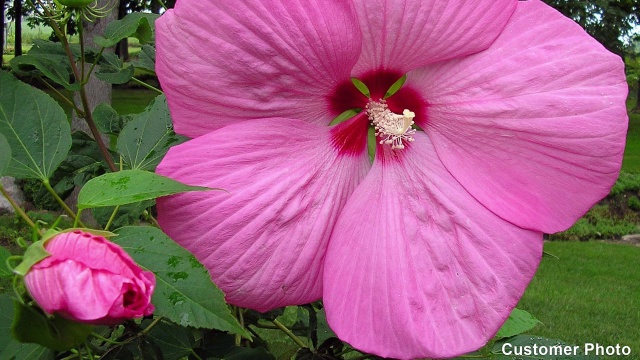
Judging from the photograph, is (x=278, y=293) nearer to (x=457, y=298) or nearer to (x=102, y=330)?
(x=457, y=298)

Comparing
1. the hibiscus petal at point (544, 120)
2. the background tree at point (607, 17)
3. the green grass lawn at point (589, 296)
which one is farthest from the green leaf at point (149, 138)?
the background tree at point (607, 17)

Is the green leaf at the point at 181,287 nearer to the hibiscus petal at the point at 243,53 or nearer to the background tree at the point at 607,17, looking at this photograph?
the hibiscus petal at the point at 243,53

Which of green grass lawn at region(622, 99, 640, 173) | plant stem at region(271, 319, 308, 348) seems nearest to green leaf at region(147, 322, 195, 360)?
plant stem at region(271, 319, 308, 348)

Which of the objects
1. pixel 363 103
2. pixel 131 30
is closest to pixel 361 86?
pixel 363 103

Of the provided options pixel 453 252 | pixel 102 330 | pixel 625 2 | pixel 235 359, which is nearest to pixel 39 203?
pixel 102 330

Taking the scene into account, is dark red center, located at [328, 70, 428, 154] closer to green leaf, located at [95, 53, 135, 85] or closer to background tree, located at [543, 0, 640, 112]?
green leaf, located at [95, 53, 135, 85]

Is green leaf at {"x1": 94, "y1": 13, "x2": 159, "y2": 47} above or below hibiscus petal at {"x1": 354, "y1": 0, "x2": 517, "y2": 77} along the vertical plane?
below

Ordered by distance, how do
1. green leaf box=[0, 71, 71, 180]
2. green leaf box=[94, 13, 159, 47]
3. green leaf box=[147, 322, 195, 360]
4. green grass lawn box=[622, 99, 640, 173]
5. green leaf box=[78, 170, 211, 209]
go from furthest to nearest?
green grass lawn box=[622, 99, 640, 173]
green leaf box=[94, 13, 159, 47]
green leaf box=[147, 322, 195, 360]
green leaf box=[0, 71, 71, 180]
green leaf box=[78, 170, 211, 209]
